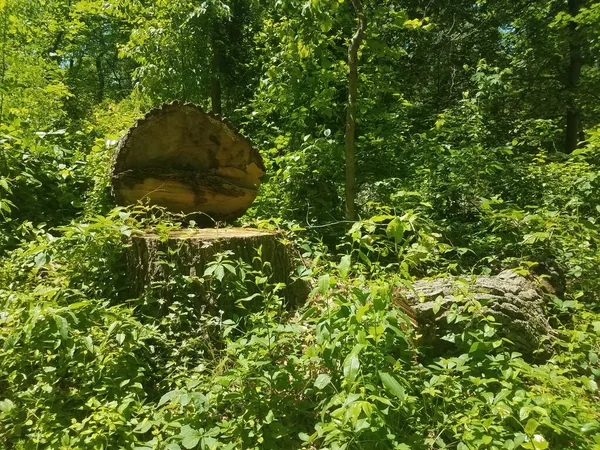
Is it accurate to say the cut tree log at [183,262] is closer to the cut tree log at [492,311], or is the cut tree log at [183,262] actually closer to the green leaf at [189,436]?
the green leaf at [189,436]

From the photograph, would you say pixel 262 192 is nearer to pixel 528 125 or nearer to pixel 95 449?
pixel 95 449

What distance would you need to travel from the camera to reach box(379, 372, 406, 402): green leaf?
1.62 metres

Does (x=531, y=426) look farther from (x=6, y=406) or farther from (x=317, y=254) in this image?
(x=6, y=406)

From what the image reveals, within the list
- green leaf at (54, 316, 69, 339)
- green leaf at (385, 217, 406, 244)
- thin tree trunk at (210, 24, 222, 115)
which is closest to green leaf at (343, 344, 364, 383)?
green leaf at (385, 217, 406, 244)

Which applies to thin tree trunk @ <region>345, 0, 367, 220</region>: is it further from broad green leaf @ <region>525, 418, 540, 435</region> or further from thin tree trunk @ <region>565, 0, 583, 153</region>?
thin tree trunk @ <region>565, 0, 583, 153</region>

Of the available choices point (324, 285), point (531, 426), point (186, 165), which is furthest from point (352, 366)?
point (186, 165)

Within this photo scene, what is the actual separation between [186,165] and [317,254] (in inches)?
72.5

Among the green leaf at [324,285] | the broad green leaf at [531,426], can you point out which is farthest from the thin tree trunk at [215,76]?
the broad green leaf at [531,426]

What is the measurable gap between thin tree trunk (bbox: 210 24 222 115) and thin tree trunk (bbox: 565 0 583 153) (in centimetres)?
708

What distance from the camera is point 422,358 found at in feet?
8.32

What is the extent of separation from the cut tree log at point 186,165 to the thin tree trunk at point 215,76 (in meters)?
4.62

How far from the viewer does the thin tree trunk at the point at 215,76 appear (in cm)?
795

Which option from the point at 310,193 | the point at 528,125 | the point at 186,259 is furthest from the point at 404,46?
the point at 186,259

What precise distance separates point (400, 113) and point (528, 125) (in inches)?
113
